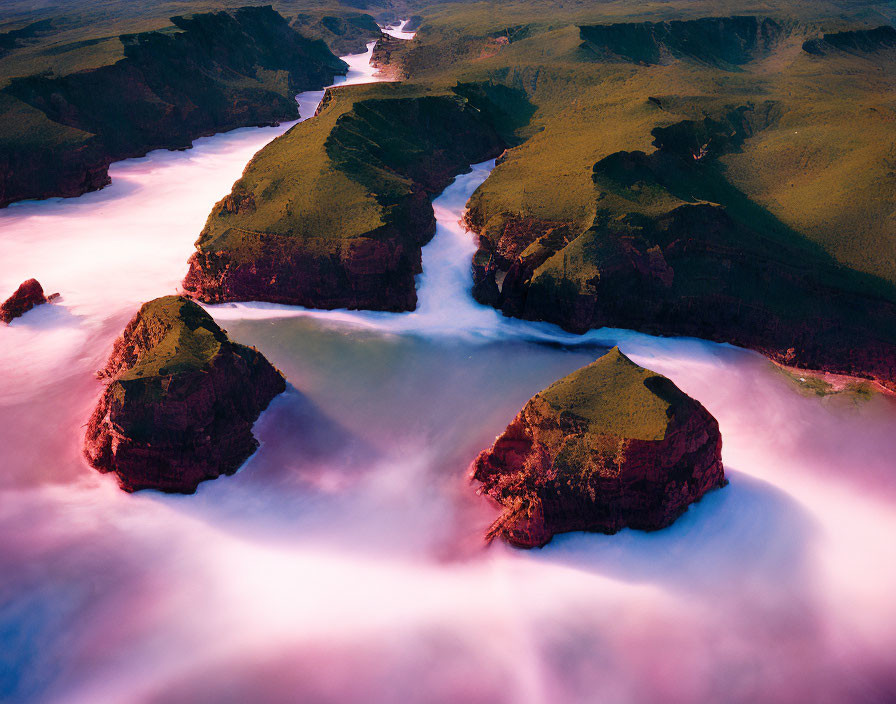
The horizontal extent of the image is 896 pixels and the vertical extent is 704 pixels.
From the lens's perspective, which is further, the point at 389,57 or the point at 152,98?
the point at 389,57

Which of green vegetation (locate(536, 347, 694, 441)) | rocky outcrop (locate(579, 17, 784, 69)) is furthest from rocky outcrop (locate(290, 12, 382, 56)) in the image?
green vegetation (locate(536, 347, 694, 441))

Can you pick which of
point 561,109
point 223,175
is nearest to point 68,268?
point 223,175

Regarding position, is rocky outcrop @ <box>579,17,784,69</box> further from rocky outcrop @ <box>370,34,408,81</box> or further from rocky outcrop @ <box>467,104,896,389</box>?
rocky outcrop @ <box>467,104,896,389</box>

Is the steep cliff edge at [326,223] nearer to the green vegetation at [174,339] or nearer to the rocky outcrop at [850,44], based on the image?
the green vegetation at [174,339]

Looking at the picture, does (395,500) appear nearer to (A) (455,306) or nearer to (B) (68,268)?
(A) (455,306)

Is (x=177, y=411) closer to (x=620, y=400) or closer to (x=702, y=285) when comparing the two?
(x=620, y=400)

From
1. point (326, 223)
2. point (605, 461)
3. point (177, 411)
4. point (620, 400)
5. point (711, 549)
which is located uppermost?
point (326, 223)

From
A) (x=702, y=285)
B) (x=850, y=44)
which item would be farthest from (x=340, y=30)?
(x=702, y=285)
